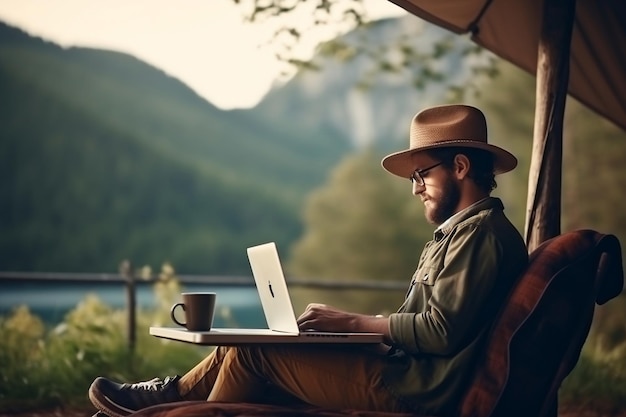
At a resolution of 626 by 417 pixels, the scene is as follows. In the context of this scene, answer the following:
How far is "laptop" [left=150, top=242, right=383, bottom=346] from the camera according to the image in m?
2.68

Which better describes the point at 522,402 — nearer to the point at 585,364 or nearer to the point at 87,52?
the point at 585,364

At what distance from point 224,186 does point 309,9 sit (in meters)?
68.8

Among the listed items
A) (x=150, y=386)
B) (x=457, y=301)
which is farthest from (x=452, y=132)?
(x=150, y=386)

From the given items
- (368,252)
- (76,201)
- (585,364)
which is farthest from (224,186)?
(585,364)

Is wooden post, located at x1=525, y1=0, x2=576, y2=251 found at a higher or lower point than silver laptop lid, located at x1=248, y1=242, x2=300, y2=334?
higher

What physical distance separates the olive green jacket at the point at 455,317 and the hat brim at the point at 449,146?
0.27 meters

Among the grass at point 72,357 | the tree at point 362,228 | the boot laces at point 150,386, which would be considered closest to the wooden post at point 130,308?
the grass at point 72,357

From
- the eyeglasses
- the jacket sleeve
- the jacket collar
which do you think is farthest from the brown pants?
the eyeglasses

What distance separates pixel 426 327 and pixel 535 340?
1.02 feet

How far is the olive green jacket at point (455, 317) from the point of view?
9.16 ft

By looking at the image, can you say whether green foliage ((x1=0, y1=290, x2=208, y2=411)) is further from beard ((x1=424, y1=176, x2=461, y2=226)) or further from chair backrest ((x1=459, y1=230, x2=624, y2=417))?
chair backrest ((x1=459, y1=230, x2=624, y2=417))

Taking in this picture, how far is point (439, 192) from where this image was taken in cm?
313

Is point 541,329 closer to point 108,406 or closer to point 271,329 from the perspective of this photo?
point 271,329

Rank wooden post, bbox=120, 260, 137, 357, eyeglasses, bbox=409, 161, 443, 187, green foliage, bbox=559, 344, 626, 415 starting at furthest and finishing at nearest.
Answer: wooden post, bbox=120, 260, 137, 357
green foliage, bbox=559, 344, 626, 415
eyeglasses, bbox=409, 161, 443, 187
